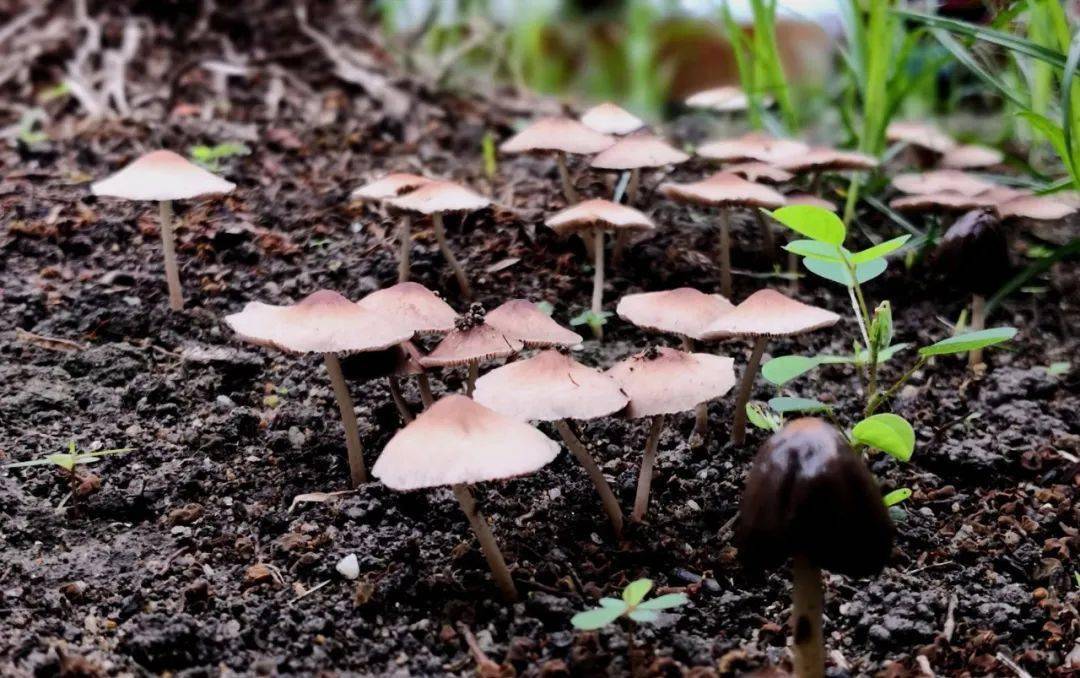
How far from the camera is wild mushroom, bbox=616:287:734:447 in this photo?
2.37 metres

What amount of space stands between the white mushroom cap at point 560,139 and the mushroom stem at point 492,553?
54.7 inches

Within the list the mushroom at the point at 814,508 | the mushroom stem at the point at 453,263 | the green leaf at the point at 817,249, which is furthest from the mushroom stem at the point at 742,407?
the mushroom stem at the point at 453,263

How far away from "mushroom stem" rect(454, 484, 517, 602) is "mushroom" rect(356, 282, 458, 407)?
1.39 feet

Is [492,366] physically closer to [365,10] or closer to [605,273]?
[605,273]

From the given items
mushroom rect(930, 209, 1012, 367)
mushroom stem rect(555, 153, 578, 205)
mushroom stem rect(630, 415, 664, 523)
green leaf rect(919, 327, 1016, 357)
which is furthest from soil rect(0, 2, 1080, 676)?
green leaf rect(919, 327, 1016, 357)

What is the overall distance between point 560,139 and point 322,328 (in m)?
1.26

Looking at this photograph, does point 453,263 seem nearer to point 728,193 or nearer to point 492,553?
point 728,193

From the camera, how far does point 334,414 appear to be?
8.82ft

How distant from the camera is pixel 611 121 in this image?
3316mm

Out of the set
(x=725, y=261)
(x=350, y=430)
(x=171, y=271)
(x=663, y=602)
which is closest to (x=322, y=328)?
(x=350, y=430)

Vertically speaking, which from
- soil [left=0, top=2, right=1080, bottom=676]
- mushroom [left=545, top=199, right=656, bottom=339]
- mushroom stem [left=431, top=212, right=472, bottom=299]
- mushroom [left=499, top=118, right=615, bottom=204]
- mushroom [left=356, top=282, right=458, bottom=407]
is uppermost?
mushroom [left=499, top=118, right=615, bottom=204]

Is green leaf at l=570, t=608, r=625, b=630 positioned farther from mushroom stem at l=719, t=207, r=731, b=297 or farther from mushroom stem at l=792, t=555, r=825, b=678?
mushroom stem at l=719, t=207, r=731, b=297

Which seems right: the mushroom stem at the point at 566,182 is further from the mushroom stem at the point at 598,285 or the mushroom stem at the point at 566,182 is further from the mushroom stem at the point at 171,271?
the mushroom stem at the point at 171,271

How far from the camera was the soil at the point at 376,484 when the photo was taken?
2.00 metres
